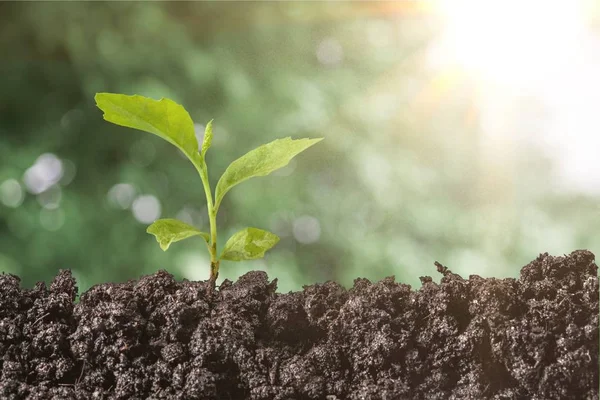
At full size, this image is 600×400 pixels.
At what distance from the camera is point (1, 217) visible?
6.15ft

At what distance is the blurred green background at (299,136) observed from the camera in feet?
5.12

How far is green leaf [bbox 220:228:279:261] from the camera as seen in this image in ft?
3.05

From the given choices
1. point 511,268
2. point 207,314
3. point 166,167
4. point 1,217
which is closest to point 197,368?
point 207,314

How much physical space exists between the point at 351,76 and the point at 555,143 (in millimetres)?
527

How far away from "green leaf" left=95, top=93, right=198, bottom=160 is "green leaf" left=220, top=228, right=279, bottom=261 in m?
0.16

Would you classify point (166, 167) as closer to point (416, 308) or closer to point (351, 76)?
point (351, 76)

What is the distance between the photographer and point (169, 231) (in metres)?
0.88

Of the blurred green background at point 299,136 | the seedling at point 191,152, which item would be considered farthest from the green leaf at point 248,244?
the blurred green background at point 299,136

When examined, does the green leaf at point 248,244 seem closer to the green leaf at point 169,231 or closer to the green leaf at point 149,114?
the green leaf at point 169,231

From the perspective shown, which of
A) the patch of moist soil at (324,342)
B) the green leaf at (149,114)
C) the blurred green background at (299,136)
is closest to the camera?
the patch of moist soil at (324,342)

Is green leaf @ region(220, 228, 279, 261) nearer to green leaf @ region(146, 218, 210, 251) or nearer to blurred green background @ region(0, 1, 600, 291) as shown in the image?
green leaf @ region(146, 218, 210, 251)

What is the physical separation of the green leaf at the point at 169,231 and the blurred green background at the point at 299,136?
65cm

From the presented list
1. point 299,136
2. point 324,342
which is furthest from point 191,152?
point 299,136

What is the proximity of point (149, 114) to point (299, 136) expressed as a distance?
0.94 meters
